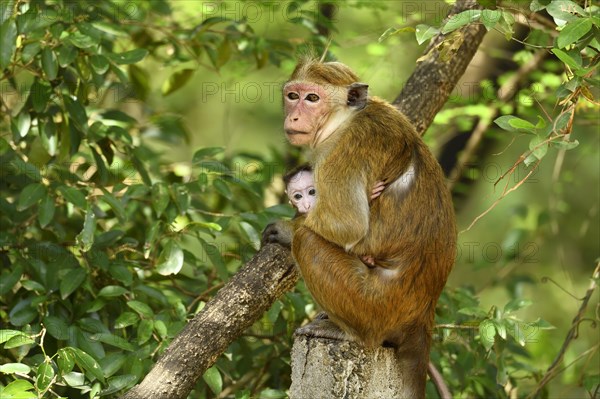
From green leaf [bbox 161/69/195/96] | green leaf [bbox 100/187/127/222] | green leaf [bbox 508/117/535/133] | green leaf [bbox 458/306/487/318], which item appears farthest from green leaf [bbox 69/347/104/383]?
green leaf [bbox 161/69/195/96]

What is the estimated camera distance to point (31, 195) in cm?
587

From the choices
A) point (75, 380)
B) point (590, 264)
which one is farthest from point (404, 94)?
point (590, 264)

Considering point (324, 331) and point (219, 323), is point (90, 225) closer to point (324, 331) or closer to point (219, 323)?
point (219, 323)

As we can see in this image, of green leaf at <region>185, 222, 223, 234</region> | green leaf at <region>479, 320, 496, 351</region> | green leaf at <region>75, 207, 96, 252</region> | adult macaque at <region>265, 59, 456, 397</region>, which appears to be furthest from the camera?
green leaf at <region>185, 222, 223, 234</region>

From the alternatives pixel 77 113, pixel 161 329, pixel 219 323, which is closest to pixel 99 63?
pixel 77 113

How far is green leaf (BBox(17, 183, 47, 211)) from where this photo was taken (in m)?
5.84

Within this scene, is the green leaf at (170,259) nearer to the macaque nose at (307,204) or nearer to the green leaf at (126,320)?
the green leaf at (126,320)

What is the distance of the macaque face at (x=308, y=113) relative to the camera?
5.64 meters

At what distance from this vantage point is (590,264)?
1189cm

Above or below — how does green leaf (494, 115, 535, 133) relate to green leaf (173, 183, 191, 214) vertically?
above

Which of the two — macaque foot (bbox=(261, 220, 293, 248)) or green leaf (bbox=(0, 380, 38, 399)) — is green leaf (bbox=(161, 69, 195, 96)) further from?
green leaf (bbox=(0, 380, 38, 399))

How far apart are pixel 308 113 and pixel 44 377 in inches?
91.2

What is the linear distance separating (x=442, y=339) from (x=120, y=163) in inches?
126

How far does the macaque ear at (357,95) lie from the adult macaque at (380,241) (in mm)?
245
